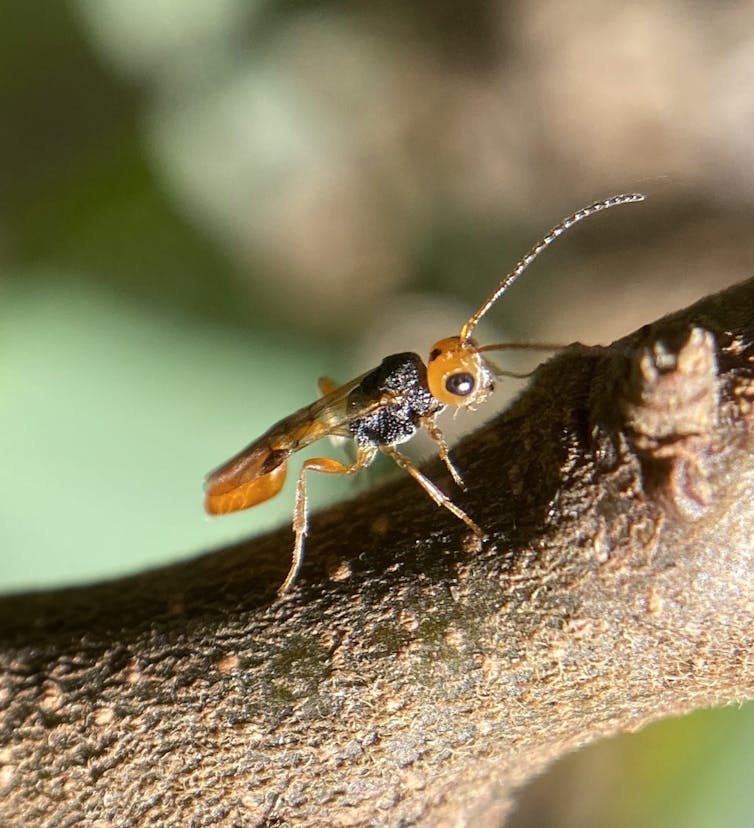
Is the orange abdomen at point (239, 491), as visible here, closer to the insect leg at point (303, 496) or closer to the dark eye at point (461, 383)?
the insect leg at point (303, 496)

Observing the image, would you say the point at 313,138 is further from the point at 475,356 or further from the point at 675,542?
the point at 675,542

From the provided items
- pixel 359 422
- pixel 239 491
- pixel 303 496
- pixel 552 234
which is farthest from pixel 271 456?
Answer: pixel 552 234

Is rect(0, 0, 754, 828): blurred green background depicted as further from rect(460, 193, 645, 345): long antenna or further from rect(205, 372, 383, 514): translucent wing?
rect(460, 193, 645, 345): long antenna

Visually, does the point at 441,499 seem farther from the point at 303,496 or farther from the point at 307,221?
the point at 307,221

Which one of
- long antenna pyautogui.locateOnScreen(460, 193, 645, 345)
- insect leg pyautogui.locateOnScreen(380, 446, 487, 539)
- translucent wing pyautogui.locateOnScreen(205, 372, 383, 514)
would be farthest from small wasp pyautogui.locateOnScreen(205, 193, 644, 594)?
insect leg pyautogui.locateOnScreen(380, 446, 487, 539)

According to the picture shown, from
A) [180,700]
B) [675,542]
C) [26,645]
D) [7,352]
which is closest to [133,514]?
[7,352]

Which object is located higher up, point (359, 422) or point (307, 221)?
point (307, 221)
